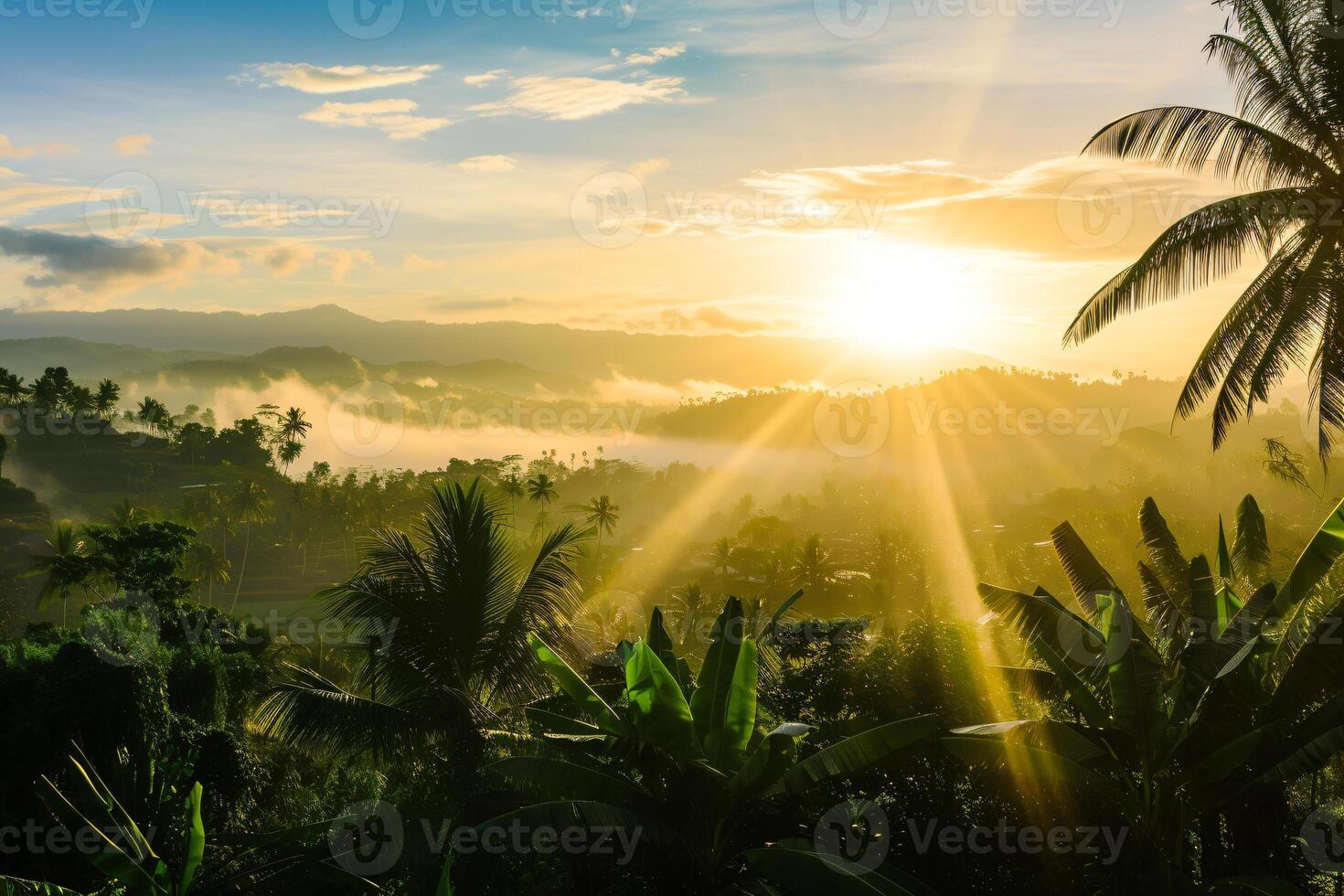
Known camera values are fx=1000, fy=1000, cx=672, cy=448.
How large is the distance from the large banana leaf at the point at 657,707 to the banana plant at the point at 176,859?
4288mm

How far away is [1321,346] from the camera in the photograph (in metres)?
13.1

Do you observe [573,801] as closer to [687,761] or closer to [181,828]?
[687,761]

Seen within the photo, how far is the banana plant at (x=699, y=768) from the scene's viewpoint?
35.3ft

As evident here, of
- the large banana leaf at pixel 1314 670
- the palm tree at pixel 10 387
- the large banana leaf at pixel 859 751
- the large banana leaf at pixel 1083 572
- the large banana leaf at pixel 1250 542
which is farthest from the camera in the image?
the palm tree at pixel 10 387

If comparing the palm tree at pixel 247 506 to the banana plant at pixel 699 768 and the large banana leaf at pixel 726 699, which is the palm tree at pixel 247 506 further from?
the large banana leaf at pixel 726 699

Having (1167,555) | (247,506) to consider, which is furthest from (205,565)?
(1167,555)

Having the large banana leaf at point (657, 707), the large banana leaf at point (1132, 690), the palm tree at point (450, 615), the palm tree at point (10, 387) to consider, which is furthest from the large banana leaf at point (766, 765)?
the palm tree at point (10, 387)

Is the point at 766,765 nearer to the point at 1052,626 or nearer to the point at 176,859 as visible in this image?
the point at 1052,626

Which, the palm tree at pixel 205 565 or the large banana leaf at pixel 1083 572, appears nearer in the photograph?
the large banana leaf at pixel 1083 572

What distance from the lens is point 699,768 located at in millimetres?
11234

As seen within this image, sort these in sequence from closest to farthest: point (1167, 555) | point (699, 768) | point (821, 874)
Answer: point (821, 874) < point (699, 768) < point (1167, 555)

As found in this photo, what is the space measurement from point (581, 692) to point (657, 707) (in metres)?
1.35

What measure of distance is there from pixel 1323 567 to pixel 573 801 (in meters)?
8.98

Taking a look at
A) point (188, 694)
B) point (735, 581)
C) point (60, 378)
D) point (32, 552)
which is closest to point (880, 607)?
point (735, 581)
